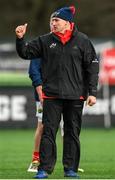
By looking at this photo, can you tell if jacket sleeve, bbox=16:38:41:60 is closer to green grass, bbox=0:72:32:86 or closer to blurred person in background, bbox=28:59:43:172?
blurred person in background, bbox=28:59:43:172

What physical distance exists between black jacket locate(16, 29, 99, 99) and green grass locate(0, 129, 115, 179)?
1.26m

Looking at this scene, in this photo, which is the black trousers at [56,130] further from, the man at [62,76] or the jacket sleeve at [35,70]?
→ the jacket sleeve at [35,70]

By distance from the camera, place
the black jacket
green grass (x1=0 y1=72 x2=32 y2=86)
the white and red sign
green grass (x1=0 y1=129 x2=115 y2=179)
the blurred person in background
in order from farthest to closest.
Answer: the white and red sign → green grass (x1=0 y1=72 x2=32 y2=86) → the blurred person in background → green grass (x1=0 y1=129 x2=115 y2=179) → the black jacket

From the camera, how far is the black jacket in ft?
50.3

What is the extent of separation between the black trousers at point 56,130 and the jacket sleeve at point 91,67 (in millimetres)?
261

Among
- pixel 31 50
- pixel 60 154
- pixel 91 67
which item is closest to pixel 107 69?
pixel 60 154

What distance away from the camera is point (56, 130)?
15422mm

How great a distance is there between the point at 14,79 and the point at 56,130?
53.9ft

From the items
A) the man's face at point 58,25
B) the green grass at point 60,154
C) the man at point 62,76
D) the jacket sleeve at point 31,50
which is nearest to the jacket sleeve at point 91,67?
the man at point 62,76

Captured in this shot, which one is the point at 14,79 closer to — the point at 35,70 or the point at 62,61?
the point at 35,70

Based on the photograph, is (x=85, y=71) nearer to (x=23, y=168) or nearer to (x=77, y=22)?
(x=23, y=168)

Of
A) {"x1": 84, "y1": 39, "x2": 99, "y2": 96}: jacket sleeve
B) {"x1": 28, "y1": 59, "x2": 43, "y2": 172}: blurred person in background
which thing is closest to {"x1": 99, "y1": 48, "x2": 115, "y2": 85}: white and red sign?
{"x1": 28, "y1": 59, "x2": 43, "y2": 172}: blurred person in background

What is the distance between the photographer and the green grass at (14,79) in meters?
31.7

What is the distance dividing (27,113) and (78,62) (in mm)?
15851
